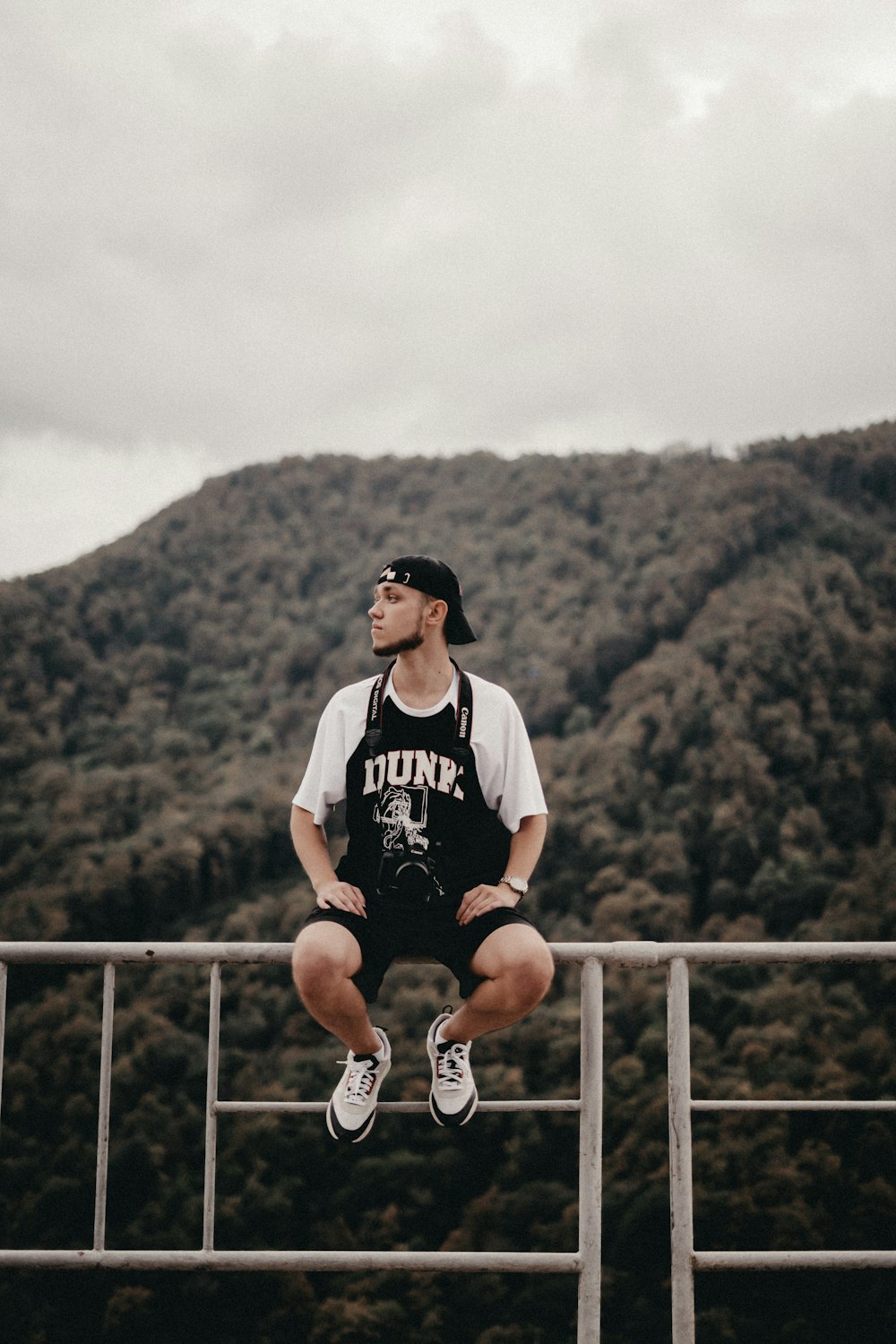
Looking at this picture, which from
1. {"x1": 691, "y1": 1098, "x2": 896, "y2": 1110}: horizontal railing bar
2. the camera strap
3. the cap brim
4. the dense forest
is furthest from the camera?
the dense forest

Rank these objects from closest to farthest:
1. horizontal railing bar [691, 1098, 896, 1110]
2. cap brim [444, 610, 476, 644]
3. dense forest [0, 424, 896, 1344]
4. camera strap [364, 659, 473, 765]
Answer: horizontal railing bar [691, 1098, 896, 1110] → camera strap [364, 659, 473, 765] → cap brim [444, 610, 476, 644] → dense forest [0, 424, 896, 1344]

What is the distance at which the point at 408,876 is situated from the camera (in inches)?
91.6

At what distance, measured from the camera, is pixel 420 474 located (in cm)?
9906

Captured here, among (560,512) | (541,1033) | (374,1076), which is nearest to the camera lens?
(374,1076)

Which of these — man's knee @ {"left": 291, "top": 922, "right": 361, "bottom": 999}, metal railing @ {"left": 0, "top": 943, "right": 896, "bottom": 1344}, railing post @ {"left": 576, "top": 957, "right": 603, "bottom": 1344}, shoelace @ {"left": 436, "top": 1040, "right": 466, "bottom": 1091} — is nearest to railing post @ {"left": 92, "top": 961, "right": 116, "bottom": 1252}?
metal railing @ {"left": 0, "top": 943, "right": 896, "bottom": 1344}

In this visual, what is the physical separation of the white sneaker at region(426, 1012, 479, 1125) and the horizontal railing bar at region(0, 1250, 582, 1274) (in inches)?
10.7

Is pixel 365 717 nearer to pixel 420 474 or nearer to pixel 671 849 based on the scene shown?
pixel 671 849

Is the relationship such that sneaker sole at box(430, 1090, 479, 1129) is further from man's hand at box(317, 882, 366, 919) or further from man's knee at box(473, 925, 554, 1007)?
man's hand at box(317, 882, 366, 919)

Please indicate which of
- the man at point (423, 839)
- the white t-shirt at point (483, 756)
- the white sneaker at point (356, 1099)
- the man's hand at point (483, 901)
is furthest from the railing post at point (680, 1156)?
the white sneaker at point (356, 1099)

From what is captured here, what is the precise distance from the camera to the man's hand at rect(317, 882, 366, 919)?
2.31 metres

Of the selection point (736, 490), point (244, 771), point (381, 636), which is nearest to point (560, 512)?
point (736, 490)

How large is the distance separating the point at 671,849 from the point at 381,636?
4736cm

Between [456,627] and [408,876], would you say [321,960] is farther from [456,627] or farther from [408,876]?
[456,627]

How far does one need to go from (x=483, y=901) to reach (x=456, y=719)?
412 mm
